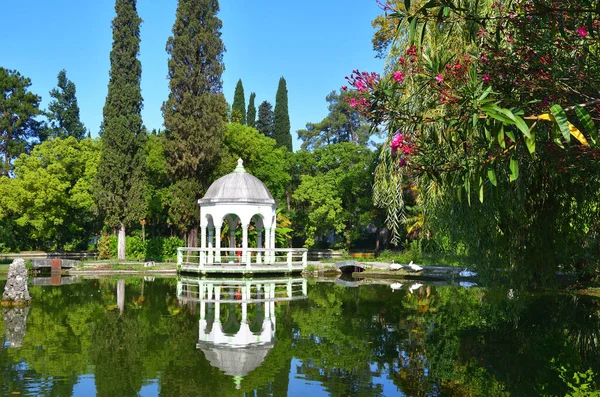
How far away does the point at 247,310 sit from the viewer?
48.6 ft

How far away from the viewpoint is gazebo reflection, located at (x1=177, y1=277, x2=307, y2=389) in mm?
9289

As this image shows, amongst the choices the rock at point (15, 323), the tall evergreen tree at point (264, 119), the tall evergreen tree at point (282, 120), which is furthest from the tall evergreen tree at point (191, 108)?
the tall evergreen tree at point (264, 119)

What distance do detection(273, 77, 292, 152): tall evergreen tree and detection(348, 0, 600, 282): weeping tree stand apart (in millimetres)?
37691

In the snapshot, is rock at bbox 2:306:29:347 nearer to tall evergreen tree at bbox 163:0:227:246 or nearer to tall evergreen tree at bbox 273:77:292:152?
tall evergreen tree at bbox 163:0:227:246

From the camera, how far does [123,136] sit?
28891 mm

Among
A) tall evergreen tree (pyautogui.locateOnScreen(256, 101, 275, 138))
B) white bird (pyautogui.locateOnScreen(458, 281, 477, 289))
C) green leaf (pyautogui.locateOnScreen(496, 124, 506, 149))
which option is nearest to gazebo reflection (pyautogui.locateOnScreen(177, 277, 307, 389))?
green leaf (pyautogui.locateOnScreen(496, 124, 506, 149))

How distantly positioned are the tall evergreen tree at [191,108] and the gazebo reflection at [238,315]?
6681 mm

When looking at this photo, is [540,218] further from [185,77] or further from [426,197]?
[185,77]

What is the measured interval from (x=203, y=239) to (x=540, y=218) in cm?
2060

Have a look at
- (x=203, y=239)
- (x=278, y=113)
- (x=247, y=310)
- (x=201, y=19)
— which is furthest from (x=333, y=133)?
(x=247, y=310)

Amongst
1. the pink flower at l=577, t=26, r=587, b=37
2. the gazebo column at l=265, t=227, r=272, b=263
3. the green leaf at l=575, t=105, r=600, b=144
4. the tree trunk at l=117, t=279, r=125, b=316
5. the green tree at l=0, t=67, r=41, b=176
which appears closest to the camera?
the green leaf at l=575, t=105, r=600, b=144

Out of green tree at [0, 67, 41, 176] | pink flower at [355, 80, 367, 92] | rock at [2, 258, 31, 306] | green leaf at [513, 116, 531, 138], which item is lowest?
rock at [2, 258, 31, 306]

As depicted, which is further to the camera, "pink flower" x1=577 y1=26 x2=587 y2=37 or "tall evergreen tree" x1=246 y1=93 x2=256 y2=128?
"tall evergreen tree" x1=246 y1=93 x2=256 y2=128

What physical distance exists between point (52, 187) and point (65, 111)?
20.6m
